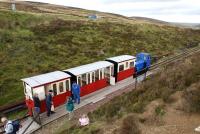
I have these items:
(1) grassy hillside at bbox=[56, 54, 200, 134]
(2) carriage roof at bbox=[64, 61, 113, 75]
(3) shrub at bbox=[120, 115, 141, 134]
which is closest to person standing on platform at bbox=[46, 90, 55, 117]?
(1) grassy hillside at bbox=[56, 54, 200, 134]

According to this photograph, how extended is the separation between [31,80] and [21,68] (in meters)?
10.7

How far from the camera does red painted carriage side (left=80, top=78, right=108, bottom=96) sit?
2095cm

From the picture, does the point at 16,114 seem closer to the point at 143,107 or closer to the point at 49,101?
the point at 49,101

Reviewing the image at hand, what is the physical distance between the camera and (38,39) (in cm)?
3628

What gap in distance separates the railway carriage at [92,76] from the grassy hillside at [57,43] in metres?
6.21

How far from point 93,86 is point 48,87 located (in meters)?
4.71

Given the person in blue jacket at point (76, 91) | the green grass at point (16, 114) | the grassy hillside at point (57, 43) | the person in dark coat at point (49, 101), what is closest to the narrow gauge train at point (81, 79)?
the person in dark coat at point (49, 101)

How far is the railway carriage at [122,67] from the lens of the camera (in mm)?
A: 23859

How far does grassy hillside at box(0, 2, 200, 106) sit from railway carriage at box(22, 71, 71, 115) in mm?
4978

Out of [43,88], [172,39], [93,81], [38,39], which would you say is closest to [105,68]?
[93,81]

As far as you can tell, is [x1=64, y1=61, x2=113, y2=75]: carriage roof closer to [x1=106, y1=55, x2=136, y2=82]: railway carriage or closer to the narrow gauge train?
the narrow gauge train

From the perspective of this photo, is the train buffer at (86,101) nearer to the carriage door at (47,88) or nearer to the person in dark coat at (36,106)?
the person in dark coat at (36,106)

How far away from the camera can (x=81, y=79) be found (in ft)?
67.1

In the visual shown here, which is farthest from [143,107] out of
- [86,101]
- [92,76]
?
[92,76]
